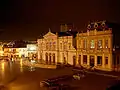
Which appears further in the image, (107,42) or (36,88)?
(107,42)

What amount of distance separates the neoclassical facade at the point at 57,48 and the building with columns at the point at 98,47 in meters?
2.76

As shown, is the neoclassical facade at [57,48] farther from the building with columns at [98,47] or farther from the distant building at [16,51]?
the distant building at [16,51]

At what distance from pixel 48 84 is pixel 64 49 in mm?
22737

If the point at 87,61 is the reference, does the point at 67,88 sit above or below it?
below

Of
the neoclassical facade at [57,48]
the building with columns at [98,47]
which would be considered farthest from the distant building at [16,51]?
the building with columns at [98,47]

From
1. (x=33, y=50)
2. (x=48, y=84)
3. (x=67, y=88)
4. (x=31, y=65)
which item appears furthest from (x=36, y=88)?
(x=33, y=50)

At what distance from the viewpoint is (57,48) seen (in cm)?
4984

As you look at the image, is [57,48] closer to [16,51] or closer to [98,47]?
[98,47]

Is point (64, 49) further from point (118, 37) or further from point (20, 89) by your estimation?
point (20, 89)

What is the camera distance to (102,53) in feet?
122

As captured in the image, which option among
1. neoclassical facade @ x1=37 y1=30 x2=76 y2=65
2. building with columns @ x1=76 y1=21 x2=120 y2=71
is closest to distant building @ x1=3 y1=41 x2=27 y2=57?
neoclassical facade @ x1=37 y1=30 x2=76 y2=65

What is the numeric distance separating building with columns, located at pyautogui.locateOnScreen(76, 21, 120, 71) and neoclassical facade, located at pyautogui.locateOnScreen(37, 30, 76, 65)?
9.06 feet

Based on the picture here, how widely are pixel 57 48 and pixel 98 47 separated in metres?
14.4

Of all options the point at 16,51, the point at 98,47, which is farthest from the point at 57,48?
the point at 16,51
